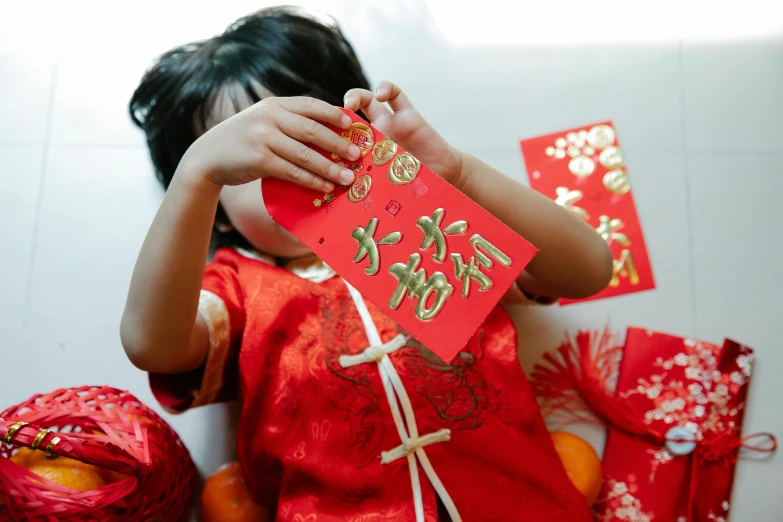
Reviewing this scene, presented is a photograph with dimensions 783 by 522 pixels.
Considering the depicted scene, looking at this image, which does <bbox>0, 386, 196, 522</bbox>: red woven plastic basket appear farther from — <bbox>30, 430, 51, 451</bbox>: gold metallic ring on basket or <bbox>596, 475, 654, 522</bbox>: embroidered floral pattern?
<bbox>596, 475, 654, 522</bbox>: embroidered floral pattern

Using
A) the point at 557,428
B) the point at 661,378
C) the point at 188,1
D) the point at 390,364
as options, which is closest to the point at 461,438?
the point at 390,364

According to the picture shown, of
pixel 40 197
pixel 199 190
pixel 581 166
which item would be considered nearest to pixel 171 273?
pixel 199 190

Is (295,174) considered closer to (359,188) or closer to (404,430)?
(359,188)

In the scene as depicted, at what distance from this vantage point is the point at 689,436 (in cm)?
83

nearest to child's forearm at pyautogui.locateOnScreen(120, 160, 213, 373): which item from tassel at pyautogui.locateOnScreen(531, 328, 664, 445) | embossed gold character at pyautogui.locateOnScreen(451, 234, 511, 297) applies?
embossed gold character at pyautogui.locateOnScreen(451, 234, 511, 297)

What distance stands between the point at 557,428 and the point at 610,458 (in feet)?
0.25

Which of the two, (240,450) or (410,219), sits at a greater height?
(410,219)

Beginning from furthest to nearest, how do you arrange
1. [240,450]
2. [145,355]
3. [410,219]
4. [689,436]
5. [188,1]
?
[188,1] < [689,436] < [240,450] < [145,355] < [410,219]

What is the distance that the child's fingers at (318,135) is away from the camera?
52cm

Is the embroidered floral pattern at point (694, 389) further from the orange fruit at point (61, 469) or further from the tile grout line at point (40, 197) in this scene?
the tile grout line at point (40, 197)

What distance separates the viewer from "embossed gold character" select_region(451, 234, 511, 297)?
1.61 feet

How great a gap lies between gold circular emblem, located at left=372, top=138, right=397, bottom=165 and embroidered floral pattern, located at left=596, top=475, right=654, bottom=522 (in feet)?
1.86

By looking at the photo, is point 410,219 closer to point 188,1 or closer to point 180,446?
point 180,446

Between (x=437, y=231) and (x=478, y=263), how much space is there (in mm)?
41
